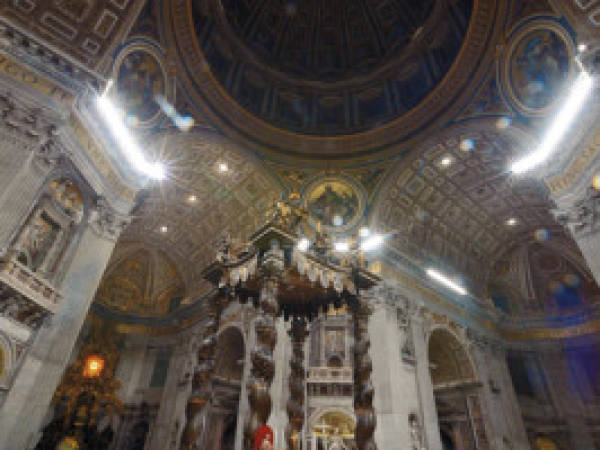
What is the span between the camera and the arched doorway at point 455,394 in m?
13.3

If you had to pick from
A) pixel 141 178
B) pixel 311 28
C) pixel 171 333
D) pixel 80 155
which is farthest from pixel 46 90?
pixel 171 333

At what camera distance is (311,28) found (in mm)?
15656

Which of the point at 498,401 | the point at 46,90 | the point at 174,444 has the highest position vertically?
the point at 46,90

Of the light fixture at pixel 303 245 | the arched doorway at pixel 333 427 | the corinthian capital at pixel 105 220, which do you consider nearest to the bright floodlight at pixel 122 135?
the corinthian capital at pixel 105 220

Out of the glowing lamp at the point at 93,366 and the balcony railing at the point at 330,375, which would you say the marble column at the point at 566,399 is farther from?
the glowing lamp at the point at 93,366

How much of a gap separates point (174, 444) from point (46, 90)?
39.2 feet

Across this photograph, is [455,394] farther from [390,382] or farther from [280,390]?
[280,390]

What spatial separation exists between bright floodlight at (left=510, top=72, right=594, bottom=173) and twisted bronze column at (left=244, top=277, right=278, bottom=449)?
9.03m

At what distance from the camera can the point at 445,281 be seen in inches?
617

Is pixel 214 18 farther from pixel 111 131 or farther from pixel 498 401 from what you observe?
pixel 498 401

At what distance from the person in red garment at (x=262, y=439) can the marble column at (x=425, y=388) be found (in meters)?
7.81

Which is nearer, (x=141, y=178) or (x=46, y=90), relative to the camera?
(x=46, y=90)

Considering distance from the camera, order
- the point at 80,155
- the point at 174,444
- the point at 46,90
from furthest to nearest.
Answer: the point at 174,444 < the point at 80,155 < the point at 46,90

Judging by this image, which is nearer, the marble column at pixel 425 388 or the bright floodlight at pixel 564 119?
the bright floodlight at pixel 564 119
